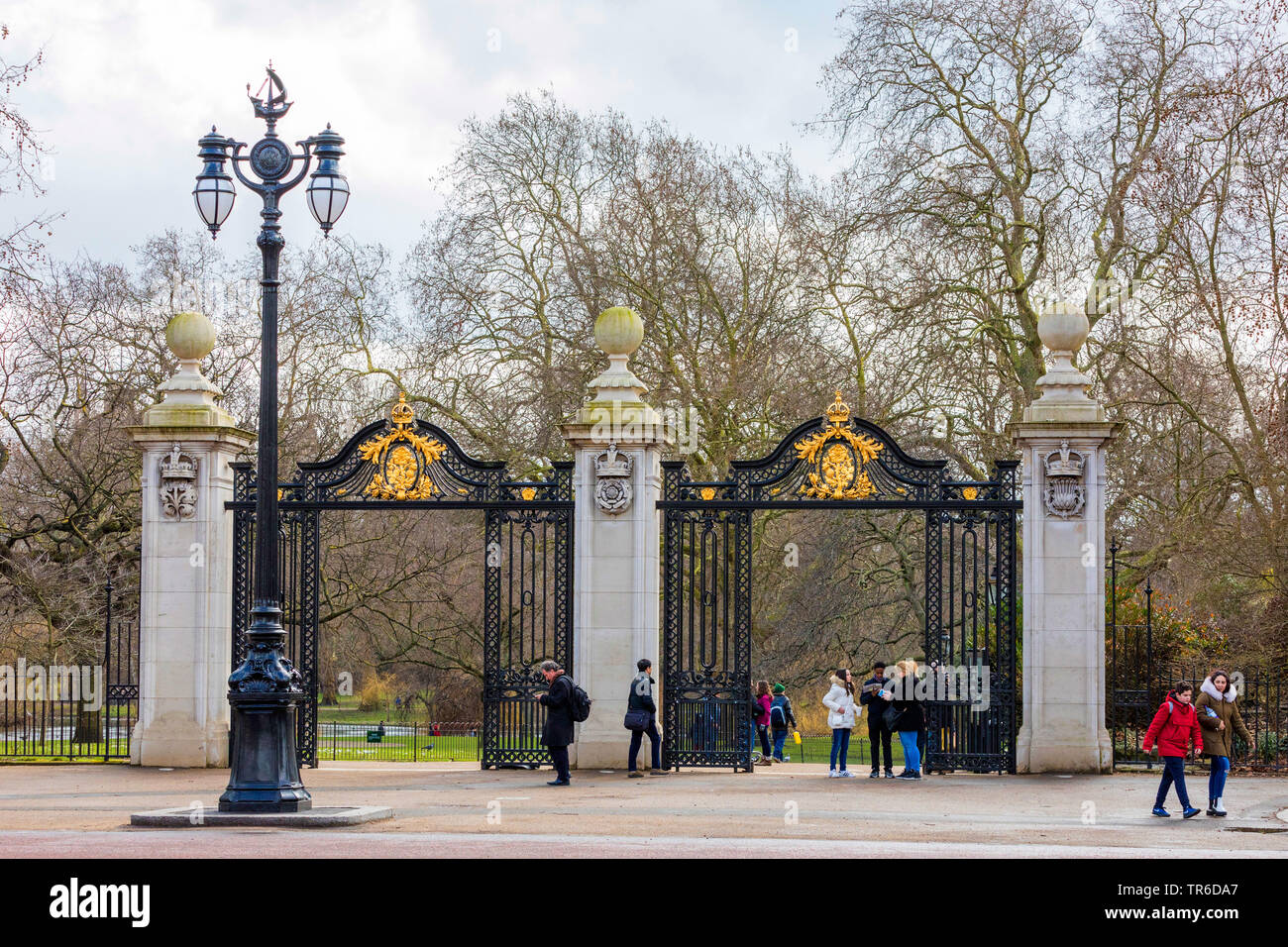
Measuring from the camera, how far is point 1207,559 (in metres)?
21.4

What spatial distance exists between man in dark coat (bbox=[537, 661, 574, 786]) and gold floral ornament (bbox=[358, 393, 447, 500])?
2906 millimetres

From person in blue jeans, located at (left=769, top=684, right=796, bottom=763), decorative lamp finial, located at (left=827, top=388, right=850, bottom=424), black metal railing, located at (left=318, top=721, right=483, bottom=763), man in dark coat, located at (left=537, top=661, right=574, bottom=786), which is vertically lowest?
black metal railing, located at (left=318, top=721, right=483, bottom=763)

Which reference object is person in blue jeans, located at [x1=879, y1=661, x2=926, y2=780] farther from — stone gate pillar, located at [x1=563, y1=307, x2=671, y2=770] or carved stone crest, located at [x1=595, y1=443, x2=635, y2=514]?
carved stone crest, located at [x1=595, y1=443, x2=635, y2=514]

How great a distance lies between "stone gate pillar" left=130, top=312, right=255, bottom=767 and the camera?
17688 millimetres

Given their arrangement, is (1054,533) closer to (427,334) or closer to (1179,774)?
(1179,774)

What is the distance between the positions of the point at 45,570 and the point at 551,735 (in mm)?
9820

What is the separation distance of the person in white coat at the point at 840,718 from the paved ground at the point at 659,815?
0.56 meters

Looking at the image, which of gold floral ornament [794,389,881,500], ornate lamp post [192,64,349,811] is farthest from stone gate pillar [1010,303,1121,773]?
ornate lamp post [192,64,349,811]

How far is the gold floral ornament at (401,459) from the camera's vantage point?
17875mm

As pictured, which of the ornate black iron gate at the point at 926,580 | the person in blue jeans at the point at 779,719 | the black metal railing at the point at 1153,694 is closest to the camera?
the ornate black iron gate at the point at 926,580

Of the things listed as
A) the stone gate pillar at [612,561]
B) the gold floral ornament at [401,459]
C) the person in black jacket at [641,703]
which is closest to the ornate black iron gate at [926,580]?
the stone gate pillar at [612,561]

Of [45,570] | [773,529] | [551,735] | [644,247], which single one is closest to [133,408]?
[45,570]

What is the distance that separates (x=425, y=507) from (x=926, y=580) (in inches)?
215

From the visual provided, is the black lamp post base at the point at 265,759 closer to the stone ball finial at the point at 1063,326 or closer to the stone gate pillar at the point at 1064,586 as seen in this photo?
the stone gate pillar at the point at 1064,586
